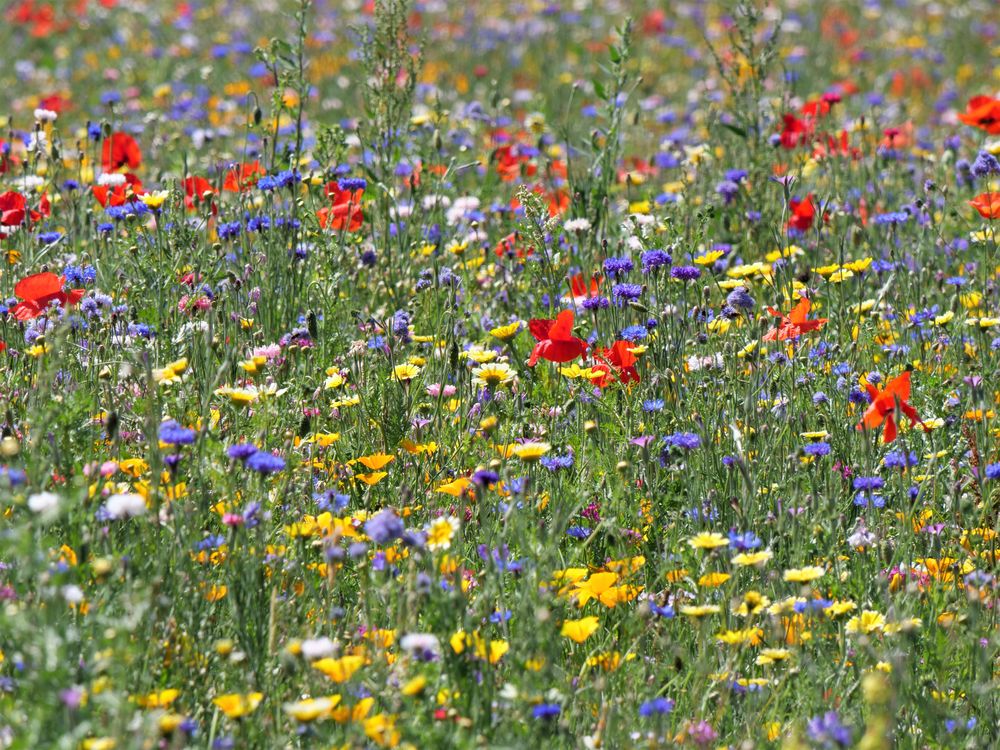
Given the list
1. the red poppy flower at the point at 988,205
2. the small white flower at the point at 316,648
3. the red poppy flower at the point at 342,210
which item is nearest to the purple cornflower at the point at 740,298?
the red poppy flower at the point at 988,205

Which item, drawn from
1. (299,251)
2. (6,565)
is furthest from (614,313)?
(6,565)

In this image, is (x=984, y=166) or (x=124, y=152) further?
(x=124, y=152)

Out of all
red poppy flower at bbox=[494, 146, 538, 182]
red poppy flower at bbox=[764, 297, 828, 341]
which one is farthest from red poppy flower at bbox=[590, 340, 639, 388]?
red poppy flower at bbox=[494, 146, 538, 182]

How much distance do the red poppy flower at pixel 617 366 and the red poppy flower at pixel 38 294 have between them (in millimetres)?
1224

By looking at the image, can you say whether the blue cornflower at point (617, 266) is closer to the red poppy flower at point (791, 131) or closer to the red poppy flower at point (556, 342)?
the red poppy flower at point (556, 342)

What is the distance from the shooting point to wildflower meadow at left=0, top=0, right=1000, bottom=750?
228cm

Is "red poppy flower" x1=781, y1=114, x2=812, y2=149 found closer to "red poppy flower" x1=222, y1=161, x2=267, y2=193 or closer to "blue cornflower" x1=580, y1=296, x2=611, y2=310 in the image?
"blue cornflower" x1=580, y1=296, x2=611, y2=310

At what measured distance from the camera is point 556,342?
3.28 metres

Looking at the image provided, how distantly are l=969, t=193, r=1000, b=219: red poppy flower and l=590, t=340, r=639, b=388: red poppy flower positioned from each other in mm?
1124

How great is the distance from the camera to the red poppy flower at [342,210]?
162 inches

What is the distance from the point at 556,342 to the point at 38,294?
3.97ft

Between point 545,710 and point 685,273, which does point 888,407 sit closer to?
point 685,273

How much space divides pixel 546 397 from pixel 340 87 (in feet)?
17.1

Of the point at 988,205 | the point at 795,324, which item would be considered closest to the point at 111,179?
the point at 795,324
